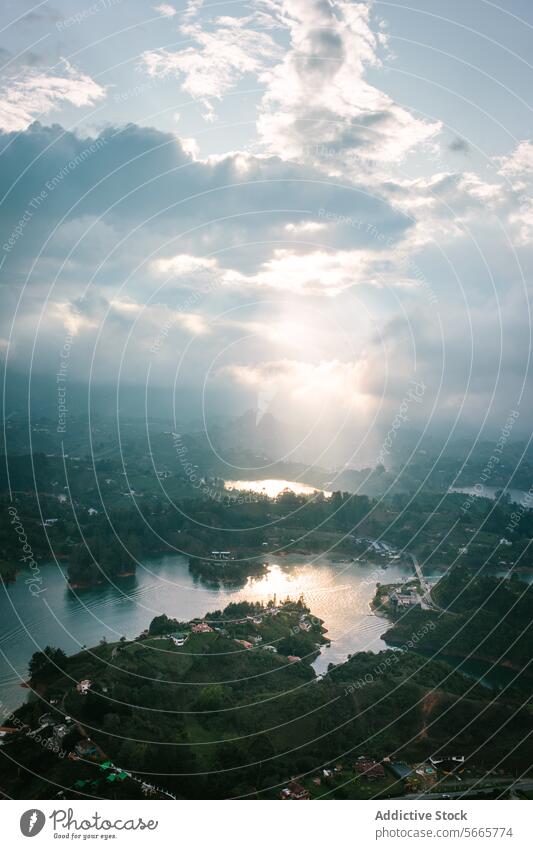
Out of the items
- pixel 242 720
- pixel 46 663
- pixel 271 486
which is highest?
pixel 271 486

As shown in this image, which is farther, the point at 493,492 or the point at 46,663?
the point at 493,492

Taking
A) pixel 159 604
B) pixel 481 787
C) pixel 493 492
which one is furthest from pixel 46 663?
pixel 493 492

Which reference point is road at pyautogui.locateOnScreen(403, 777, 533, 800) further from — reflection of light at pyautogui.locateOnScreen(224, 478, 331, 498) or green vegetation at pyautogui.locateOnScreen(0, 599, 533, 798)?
reflection of light at pyautogui.locateOnScreen(224, 478, 331, 498)

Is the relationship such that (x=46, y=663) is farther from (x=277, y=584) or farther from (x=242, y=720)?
(x=277, y=584)

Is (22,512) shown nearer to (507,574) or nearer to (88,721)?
(88,721)
